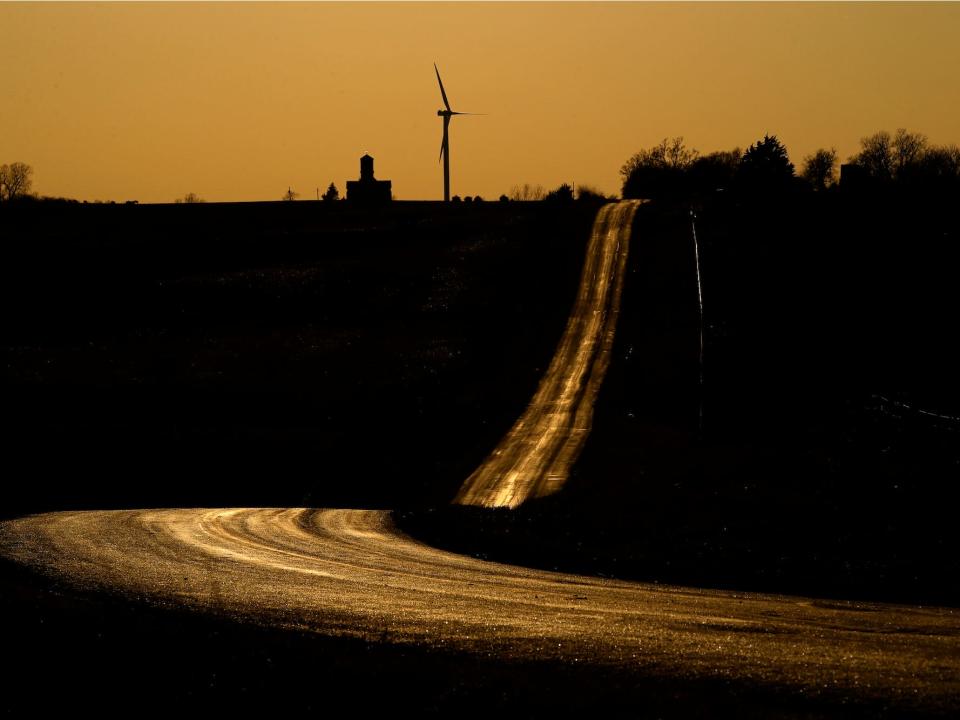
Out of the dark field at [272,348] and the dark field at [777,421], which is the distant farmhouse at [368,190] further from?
the dark field at [777,421]

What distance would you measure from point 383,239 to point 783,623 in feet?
234

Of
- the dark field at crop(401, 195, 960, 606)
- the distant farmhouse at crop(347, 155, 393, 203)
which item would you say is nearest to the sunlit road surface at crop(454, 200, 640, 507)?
the dark field at crop(401, 195, 960, 606)

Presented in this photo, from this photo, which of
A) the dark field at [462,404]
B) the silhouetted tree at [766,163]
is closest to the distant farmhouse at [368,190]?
the dark field at [462,404]

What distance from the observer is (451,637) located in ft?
35.9

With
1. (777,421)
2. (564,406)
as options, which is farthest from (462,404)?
(777,421)

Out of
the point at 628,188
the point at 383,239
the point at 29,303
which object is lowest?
the point at 29,303

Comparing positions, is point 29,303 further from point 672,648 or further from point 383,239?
point 672,648

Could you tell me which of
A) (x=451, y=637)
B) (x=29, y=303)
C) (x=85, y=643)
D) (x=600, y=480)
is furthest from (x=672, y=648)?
(x=29, y=303)

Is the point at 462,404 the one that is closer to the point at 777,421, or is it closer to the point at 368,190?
the point at 777,421

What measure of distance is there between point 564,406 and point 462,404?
382cm

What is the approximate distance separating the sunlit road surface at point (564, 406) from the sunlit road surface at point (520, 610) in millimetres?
10646

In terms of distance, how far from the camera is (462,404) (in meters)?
44.4

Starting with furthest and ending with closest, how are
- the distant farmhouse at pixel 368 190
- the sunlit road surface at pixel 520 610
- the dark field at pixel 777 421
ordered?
1. the distant farmhouse at pixel 368 190
2. the dark field at pixel 777 421
3. the sunlit road surface at pixel 520 610

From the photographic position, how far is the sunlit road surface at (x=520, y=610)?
9.73m
